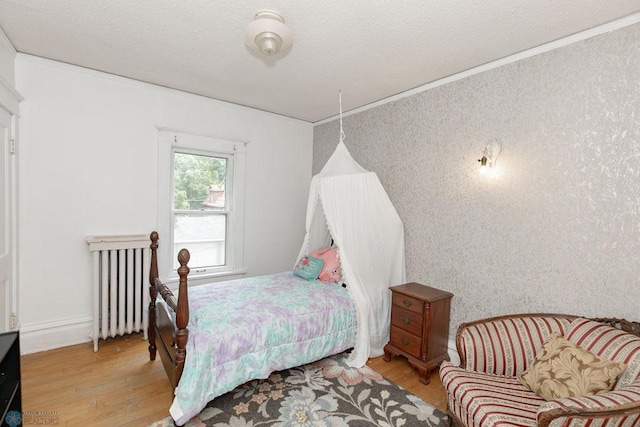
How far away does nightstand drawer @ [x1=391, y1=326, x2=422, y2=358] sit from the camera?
9.02 feet

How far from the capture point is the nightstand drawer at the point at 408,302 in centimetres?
276

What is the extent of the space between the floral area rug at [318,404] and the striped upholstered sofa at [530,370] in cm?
41

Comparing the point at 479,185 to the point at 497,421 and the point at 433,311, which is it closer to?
the point at 433,311

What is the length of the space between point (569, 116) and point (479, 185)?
0.79 metres

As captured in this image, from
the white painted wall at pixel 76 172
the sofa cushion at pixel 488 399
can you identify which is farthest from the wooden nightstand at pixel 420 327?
the white painted wall at pixel 76 172

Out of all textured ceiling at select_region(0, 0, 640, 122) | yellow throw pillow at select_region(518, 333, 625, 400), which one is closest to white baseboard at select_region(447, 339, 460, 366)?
yellow throw pillow at select_region(518, 333, 625, 400)

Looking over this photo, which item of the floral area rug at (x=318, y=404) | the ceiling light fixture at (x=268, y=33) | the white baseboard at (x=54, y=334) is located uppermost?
the ceiling light fixture at (x=268, y=33)

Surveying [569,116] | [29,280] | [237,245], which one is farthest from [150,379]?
[569,116]

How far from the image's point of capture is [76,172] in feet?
10.1

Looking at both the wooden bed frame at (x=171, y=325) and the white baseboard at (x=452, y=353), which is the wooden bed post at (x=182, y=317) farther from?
the white baseboard at (x=452, y=353)

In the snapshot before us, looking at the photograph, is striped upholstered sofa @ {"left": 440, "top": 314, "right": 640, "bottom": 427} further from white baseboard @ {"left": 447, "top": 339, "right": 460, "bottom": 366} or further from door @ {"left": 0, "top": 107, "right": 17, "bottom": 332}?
door @ {"left": 0, "top": 107, "right": 17, "bottom": 332}

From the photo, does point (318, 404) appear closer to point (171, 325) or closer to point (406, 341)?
point (406, 341)

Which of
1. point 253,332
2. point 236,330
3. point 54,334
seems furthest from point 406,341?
point 54,334

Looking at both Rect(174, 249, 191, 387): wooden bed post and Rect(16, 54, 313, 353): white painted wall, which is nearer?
Rect(174, 249, 191, 387): wooden bed post
